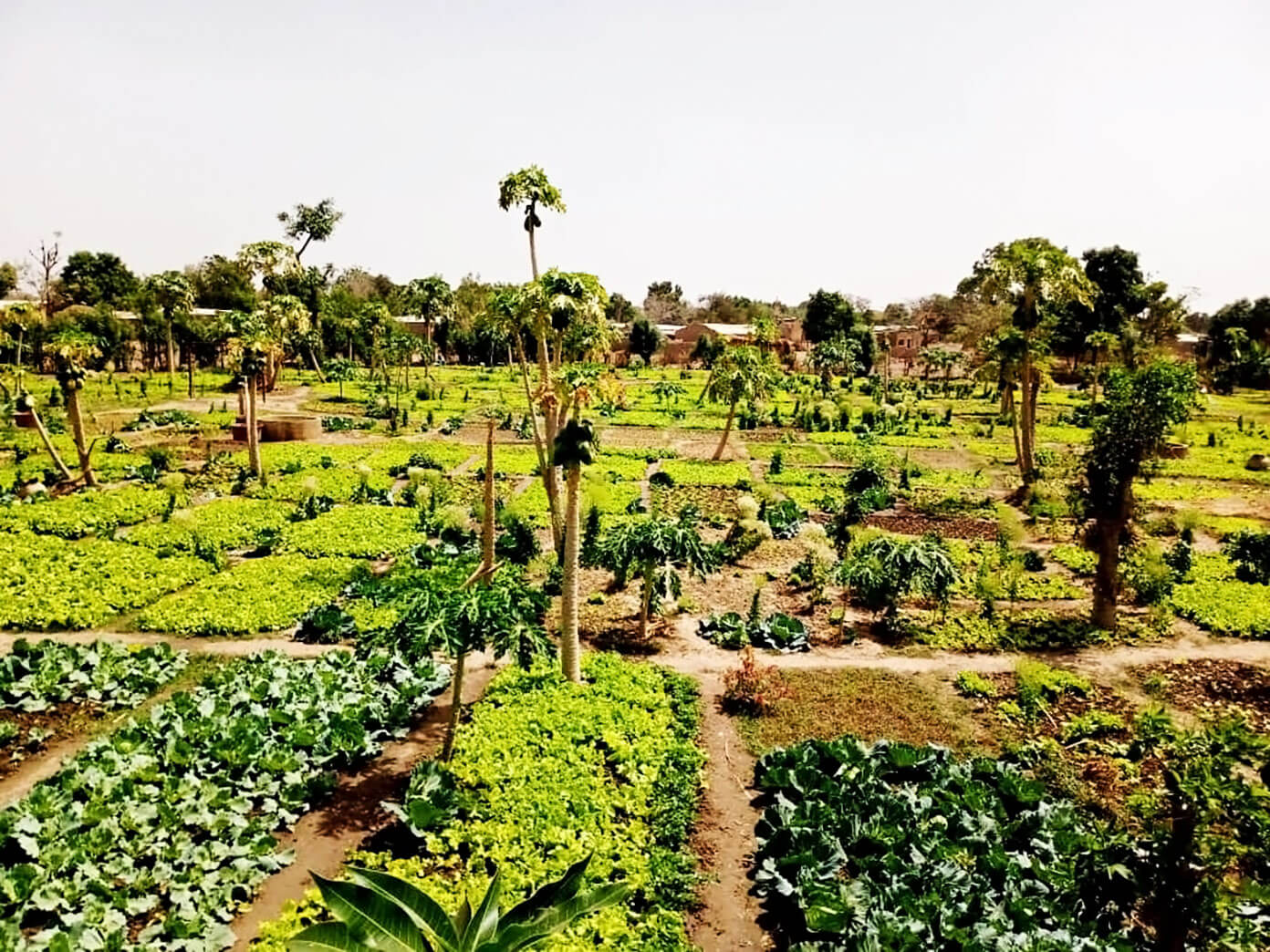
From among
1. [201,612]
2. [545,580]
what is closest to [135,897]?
[201,612]

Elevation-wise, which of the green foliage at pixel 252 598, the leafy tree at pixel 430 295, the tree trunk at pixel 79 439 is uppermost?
the leafy tree at pixel 430 295

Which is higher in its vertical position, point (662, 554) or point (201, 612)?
point (662, 554)

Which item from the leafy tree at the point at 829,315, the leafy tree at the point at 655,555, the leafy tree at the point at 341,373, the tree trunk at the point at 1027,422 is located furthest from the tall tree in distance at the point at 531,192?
the leafy tree at the point at 829,315

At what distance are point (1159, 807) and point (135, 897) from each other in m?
10.8

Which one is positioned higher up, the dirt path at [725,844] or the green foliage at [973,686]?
the green foliage at [973,686]

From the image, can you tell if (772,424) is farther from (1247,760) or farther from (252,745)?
(252,745)

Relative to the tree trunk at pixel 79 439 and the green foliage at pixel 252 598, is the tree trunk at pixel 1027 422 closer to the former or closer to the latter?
the green foliage at pixel 252 598

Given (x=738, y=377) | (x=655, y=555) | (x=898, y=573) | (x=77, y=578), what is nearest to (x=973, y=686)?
(x=898, y=573)

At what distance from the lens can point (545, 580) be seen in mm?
17672

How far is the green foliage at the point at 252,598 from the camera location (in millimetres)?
14633

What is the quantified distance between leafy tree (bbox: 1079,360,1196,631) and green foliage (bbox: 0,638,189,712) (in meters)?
16.8

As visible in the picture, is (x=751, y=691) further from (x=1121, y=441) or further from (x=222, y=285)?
(x=222, y=285)

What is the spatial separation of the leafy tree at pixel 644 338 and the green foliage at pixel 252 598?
5851 cm

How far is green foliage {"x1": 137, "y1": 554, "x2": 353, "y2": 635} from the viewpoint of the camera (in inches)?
576
